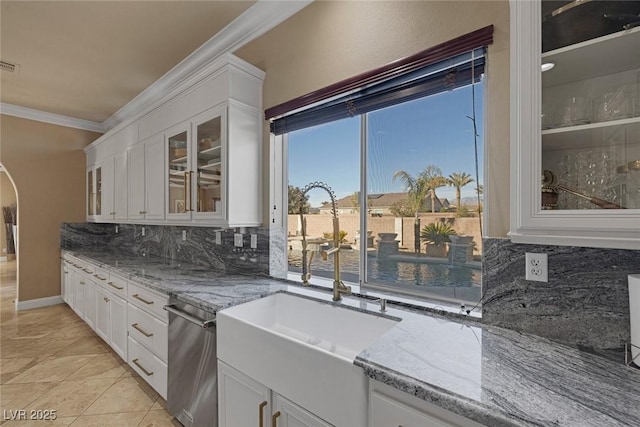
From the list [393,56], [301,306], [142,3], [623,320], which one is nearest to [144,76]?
[142,3]

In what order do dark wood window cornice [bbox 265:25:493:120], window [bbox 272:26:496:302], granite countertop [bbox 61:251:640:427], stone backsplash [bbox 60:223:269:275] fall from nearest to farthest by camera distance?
granite countertop [bbox 61:251:640:427] < dark wood window cornice [bbox 265:25:493:120] < window [bbox 272:26:496:302] < stone backsplash [bbox 60:223:269:275]

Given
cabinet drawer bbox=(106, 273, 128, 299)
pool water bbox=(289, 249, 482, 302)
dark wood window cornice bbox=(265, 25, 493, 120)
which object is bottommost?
cabinet drawer bbox=(106, 273, 128, 299)

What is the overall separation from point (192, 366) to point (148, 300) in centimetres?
71

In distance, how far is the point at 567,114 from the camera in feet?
3.30

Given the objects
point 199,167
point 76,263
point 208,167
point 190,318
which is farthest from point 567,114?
point 76,263

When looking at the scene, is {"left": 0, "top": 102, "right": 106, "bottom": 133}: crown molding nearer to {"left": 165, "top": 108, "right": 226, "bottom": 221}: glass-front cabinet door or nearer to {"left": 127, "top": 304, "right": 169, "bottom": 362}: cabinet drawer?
{"left": 165, "top": 108, "right": 226, "bottom": 221}: glass-front cabinet door

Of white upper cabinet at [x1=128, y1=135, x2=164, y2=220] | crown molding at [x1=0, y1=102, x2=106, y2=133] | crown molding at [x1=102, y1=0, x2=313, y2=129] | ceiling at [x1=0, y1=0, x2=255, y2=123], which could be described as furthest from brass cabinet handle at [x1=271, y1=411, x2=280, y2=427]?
crown molding at [x1=0, y1=102, x2=106, y2=133]

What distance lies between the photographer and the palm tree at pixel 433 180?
161 cm

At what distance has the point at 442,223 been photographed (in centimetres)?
162

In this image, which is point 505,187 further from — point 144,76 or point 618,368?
point 144,76

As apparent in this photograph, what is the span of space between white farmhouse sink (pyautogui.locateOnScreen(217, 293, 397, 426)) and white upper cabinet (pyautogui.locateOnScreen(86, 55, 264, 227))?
0.75 meters

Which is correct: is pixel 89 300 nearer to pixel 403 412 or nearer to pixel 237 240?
pixel 237 240

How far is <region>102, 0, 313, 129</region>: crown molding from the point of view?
209 centimetres

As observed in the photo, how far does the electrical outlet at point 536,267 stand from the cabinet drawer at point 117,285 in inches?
111
